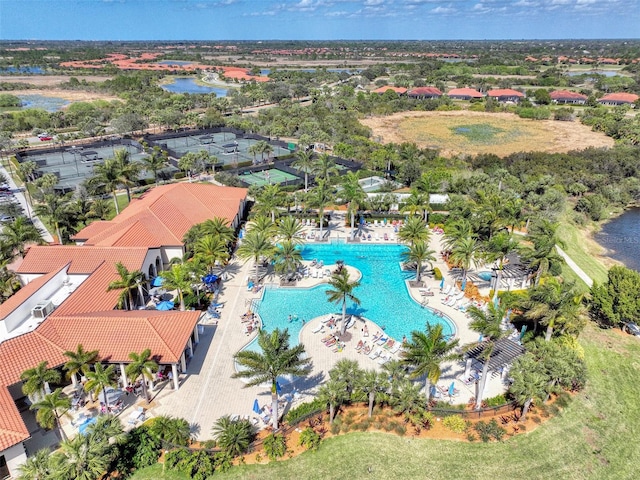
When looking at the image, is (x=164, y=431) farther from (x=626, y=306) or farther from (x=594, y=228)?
(x=594, y=228)

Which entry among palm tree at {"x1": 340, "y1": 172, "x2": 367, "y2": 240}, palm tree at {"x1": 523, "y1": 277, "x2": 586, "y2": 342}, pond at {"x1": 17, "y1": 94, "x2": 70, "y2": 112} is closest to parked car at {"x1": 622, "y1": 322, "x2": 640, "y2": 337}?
palm tree at {"x1": 523, "y1": 277, "x2": 586, "y2": 342}

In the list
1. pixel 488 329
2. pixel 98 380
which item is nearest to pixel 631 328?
pixel 488 329

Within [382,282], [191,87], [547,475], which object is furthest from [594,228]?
[191,87]

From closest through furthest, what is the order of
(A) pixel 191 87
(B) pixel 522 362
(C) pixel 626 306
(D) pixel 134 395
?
(B) pixel 522 362 → (D) pixel 134 395 → (C) pixel 626 306 → (A) pixel 191 87

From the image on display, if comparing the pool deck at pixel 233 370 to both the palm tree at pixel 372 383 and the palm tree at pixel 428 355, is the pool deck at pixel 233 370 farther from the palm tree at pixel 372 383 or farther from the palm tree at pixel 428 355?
the palm tree at pixel 428 355

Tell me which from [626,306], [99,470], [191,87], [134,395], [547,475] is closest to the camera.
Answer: [99,470]

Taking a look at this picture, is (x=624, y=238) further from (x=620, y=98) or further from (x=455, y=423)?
(x=620, y=98)

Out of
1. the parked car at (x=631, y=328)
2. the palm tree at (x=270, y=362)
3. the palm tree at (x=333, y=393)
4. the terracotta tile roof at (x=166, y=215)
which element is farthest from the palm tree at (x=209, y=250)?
the parked car at (x=631, y=328)

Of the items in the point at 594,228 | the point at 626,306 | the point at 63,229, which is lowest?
the point at 594,228
